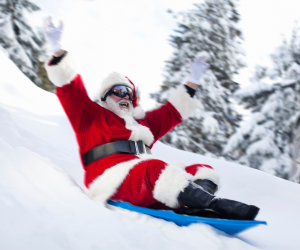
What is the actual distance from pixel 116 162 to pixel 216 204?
0.80 m

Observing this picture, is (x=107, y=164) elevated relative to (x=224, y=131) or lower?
elevated

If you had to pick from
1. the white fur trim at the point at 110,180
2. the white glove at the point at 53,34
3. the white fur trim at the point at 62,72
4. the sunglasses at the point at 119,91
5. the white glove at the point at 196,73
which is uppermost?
the white glove at the point at 53,34

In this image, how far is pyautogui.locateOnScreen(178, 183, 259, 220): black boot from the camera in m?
1.60

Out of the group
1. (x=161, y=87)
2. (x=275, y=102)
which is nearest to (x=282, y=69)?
(x=275, y=102)

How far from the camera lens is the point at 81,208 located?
4.82ft

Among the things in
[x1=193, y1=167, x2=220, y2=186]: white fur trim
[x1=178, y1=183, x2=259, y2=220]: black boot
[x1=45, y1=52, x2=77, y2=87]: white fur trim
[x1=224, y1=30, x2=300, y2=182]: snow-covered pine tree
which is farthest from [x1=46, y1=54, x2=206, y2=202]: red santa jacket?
[x1=224, y1=30, x2=300, y2=182]: snow-covered pine tree

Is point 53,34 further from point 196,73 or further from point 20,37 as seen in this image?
point 20,37

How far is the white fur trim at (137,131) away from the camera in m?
2.24

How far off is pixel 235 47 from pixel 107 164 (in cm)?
941

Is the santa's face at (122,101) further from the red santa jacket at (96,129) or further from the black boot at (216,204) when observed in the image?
the black boot at (216,204)

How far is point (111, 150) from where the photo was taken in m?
2.12

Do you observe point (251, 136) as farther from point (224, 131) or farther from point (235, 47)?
point (235, 47)

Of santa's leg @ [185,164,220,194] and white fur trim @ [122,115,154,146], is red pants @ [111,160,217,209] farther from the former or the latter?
white fur trim @ [122,115,154,146]

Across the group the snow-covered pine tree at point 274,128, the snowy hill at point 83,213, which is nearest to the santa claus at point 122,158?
the snowy hill at point 83,213
